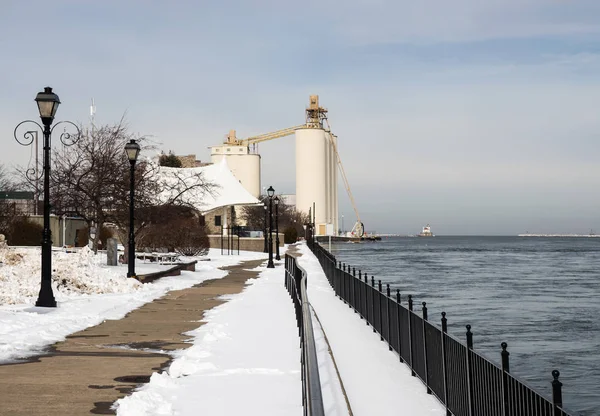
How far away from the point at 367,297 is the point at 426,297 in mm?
16718

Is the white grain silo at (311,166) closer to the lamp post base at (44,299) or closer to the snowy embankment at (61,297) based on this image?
the snowy embankment at (61,297)

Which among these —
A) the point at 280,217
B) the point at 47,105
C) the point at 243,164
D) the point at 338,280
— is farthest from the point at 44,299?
the point at 243,164

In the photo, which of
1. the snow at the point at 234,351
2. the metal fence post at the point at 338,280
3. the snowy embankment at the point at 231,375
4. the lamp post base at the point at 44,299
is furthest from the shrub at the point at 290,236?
the snowy embankment at the point at 231,375

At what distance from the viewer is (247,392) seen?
938 centimetres

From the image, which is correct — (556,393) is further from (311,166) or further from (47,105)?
Result: (311,166)

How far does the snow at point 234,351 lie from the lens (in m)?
9.02

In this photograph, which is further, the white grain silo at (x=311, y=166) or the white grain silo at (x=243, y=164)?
the white grain silo at (x=243, y=164)

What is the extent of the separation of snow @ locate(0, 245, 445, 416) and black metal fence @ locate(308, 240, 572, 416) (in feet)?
1.20

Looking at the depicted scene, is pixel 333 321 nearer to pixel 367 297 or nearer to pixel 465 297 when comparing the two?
pixel 367 297

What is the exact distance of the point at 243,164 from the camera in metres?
180

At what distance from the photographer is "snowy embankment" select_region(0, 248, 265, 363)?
1347cm

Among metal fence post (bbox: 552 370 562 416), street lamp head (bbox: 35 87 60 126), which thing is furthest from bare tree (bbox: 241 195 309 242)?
metal fence post (bbox: 552 370 562 416)

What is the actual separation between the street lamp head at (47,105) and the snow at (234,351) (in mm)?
4285

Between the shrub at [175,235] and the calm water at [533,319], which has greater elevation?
the shrub at [175,235]
